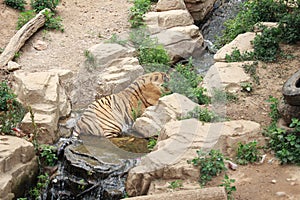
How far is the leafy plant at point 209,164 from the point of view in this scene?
6.07m

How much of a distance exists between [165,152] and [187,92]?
2.09m

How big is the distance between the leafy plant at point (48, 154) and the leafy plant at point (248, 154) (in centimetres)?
284

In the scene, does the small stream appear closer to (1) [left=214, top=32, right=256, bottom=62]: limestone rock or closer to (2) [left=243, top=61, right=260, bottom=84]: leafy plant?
(2) [left=243, top=61, right=260, bottom=84]: leafy plant

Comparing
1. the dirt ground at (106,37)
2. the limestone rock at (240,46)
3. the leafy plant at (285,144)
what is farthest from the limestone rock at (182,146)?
the limestone rock at (240,46)

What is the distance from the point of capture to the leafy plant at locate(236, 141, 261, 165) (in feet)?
20.8

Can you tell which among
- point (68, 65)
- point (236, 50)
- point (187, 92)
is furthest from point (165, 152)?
point (68, 65)

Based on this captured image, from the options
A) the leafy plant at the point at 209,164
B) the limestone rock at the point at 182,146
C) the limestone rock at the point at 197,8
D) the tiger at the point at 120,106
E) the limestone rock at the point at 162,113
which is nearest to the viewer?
the leafy plant at the point at 209,164

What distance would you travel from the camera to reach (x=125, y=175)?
269 inches

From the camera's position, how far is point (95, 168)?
688cm

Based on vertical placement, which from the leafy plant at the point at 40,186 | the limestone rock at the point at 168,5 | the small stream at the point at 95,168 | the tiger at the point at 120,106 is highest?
the limestone rock at the point at 168,5

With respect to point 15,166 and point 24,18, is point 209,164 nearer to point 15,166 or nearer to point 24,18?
point 15,166

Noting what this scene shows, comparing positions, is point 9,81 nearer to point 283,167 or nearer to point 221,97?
point 221,97

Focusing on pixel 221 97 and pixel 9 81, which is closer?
pixel 221 97

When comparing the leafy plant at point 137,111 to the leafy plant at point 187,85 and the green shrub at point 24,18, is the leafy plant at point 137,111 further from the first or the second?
the green shrub at point 24,18
